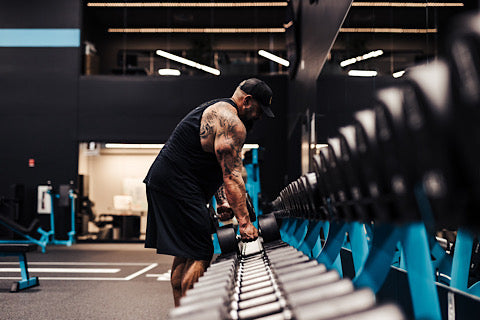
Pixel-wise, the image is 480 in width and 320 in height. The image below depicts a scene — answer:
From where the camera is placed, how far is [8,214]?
9430mm

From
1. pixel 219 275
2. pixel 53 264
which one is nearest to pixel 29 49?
pixel 53 264

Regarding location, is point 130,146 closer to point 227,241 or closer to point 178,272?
point 178,272

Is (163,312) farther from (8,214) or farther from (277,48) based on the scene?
(277,48)

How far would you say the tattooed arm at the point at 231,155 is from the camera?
2145 millimetres

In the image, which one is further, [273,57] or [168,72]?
[273,57]

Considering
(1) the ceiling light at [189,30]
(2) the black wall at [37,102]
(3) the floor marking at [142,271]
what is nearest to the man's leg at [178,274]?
(3) the floor marking at [142,271]

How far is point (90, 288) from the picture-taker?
A: 446 centimetres

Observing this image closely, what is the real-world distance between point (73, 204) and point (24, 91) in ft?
8.46

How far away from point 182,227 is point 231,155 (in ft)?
1.35

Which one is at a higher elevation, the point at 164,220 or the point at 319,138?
the point at 319,138

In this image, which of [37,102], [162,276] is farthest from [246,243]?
[37,102]

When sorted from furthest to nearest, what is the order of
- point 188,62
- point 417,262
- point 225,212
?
1. point 188,62
2. point 225,212
3. point 417,262

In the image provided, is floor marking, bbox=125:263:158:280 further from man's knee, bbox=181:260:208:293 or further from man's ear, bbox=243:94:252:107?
man's ear, bbox=243:94:252:107

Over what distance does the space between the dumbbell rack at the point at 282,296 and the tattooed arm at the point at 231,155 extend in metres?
0.57
